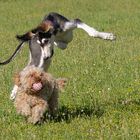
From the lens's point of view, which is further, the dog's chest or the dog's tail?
the dog's chest

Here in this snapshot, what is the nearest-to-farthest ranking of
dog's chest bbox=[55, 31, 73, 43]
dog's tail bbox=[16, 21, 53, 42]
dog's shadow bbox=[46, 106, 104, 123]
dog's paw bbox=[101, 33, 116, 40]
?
dog's shadow bbox=[46, 106, 104, 123]
dog's tail bbox=[16, 21, 53, 42]
dog's paw bbox=[101, 33, 116, 40]
dog's chest bbox=[55, 31, 73, 43]

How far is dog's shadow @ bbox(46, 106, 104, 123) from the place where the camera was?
265 inches

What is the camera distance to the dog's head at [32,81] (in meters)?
6.42

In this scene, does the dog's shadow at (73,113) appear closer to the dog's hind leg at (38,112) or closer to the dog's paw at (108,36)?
the dog's hind leg at (38,112)

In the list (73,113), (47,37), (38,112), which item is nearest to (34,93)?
(38,112)

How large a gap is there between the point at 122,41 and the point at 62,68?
456cm

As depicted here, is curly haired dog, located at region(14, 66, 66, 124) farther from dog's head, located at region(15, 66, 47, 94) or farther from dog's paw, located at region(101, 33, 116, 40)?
dog's paw, located at region(101, 33, 116, 40)

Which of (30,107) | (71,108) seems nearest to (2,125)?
(30,107)

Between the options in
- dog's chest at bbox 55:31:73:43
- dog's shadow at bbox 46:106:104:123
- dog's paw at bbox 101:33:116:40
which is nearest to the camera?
dog's shadow at bbox 46:106:104:123

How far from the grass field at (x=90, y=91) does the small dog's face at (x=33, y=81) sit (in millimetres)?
446

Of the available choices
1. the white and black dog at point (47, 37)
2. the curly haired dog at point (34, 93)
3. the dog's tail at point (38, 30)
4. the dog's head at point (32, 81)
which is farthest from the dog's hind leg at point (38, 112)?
the dog's tail at point (38, 30)

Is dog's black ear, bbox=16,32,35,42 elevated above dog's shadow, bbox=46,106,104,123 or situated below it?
above

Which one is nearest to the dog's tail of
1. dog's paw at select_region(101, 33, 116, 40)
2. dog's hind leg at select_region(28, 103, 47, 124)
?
dog's paw at select_region(101, 33, 116, 40)

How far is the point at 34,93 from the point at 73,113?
0.77 m
